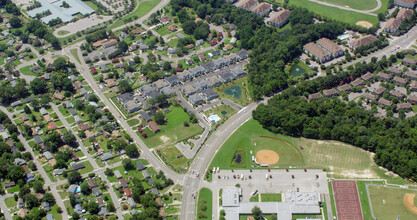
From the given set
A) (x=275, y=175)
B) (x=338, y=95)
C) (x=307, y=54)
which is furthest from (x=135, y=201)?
(x=307, y=54)

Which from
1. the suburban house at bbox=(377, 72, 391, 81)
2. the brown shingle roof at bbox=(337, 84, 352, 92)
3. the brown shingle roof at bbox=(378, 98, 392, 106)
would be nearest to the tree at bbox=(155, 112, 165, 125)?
the brown shingle roof at bbox=(337, 84, 352, 92)

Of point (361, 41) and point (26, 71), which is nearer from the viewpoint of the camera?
point (26, 71)

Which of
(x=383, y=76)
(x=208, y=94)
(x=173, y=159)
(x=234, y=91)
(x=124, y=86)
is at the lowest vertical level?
(x=173, y=159)

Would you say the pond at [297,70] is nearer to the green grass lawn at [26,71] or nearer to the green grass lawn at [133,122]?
the green grass lawn at [133,122]

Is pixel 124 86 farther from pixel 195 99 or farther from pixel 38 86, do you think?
pixel 38 86

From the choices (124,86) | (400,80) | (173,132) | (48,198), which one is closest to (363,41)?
(400,80)

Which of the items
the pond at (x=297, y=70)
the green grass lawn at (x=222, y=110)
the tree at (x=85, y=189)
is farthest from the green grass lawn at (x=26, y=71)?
the pond at (x=297, y=70)

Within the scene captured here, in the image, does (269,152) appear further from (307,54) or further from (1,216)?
(1,216)

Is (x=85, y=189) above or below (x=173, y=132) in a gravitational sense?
below
